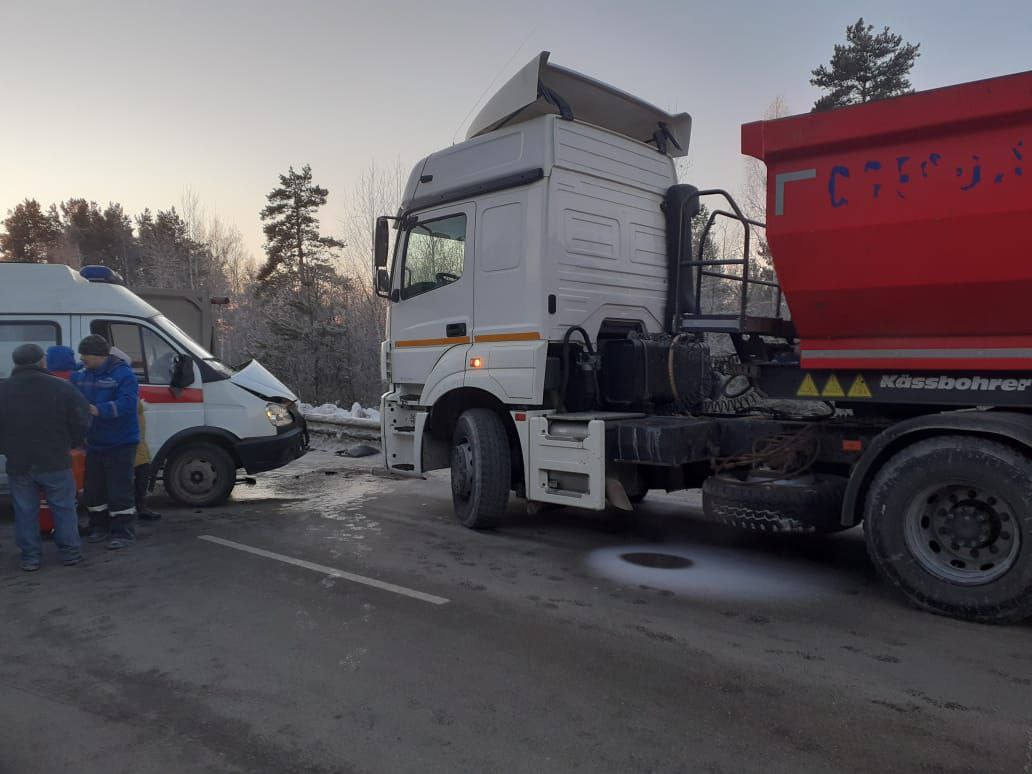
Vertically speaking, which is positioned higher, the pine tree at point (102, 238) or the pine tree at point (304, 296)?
the pine tree at point (102, 238)

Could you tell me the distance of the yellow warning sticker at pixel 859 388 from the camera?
4.60 meters

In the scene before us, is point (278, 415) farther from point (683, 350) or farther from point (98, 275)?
point (683, 350)

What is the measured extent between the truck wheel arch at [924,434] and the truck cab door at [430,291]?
11.2 ft

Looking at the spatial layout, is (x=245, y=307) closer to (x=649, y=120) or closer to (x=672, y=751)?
(x=649, y=120)

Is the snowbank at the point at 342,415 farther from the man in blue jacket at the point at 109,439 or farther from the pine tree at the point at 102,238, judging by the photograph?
the pine tree at the point at 102,238

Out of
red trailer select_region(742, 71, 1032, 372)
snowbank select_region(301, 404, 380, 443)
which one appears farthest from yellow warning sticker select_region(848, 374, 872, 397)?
snowbank select_region(301, 404, 380, 443)

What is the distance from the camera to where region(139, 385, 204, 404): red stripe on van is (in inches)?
292

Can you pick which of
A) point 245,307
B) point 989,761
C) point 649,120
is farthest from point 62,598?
point 245,307

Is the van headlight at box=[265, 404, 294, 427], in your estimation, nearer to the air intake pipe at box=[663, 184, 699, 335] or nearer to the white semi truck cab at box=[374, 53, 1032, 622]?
the white semi truck cab at box=[374, 53, 1032, 622]

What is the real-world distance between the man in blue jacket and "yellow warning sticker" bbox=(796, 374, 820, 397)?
5.30 meters

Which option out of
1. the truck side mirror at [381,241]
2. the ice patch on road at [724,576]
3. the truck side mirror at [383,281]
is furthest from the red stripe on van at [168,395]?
the ice patch on road at [724,576]

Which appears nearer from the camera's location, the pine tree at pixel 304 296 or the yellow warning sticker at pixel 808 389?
the yellow warning sticker at pixel 808 389

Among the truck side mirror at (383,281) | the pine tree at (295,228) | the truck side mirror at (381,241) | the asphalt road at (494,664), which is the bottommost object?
the asphalt road at (494,664)

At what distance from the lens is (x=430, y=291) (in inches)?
277
